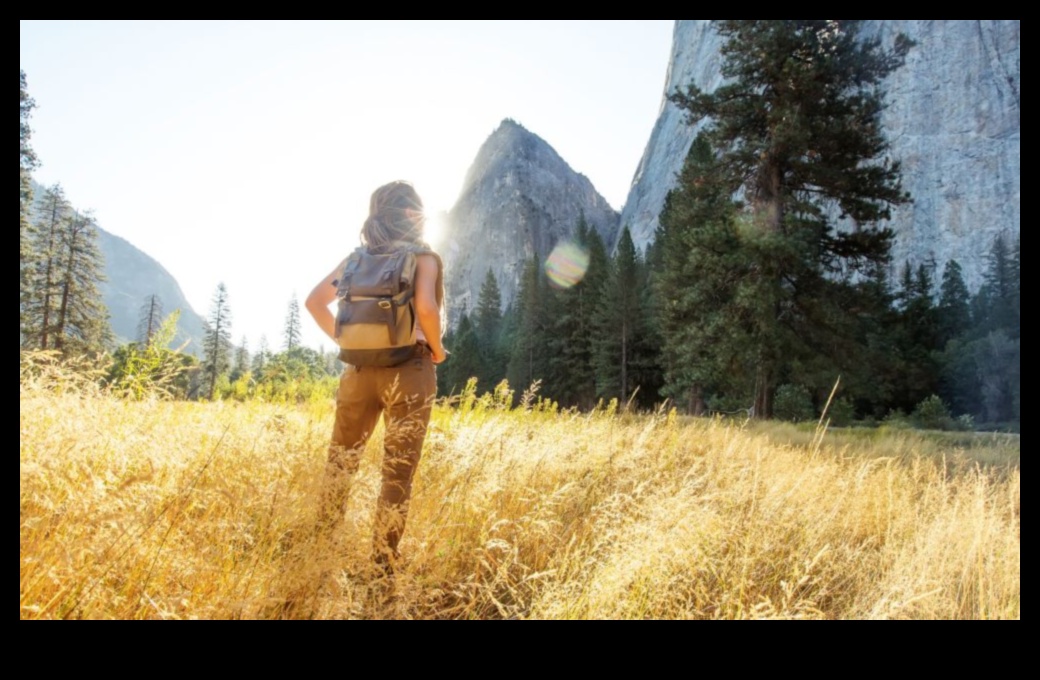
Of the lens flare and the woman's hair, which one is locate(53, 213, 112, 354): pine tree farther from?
Answer: the lens flare

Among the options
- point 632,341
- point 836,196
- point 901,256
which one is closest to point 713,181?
point 836,196

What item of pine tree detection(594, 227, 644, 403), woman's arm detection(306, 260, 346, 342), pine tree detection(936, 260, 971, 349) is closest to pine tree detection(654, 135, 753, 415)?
woman's arm detection(306, 260, 346, 342)

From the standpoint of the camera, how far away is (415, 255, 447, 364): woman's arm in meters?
2.36

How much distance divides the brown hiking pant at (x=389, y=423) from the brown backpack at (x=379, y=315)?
8 cm

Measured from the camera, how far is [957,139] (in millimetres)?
54250

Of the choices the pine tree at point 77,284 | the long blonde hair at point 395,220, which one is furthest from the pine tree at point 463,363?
the long blonde hair at point 395,220

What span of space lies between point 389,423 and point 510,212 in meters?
102

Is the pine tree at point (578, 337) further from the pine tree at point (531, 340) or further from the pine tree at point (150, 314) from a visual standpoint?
the pine tree at point (150, 314)

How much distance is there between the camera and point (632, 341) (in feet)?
110

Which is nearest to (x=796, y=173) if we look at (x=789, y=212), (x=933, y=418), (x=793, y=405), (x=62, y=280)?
(x=789, y=212)

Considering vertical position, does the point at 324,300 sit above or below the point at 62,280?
below

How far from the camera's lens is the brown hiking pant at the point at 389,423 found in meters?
2.19

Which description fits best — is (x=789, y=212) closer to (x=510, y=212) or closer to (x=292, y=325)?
(x=292, y=325)
